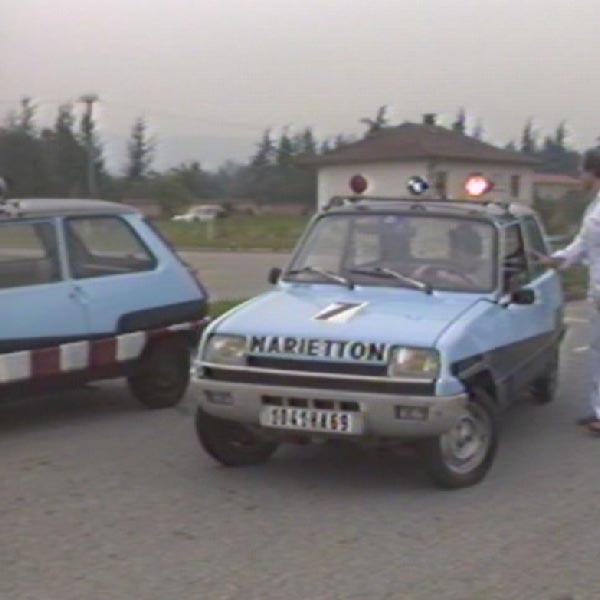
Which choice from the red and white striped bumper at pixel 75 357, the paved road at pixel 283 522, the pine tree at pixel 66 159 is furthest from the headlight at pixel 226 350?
the pine tree at pixel 66 159

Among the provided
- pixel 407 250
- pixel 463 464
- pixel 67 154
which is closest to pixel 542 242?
pixel 407 250

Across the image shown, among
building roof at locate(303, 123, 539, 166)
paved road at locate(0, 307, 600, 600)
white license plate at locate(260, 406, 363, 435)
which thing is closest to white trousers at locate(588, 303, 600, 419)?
paved road at locate(0, 307, 600, 600)

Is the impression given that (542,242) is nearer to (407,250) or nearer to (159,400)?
(407,250)

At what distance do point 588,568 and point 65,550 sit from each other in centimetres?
239

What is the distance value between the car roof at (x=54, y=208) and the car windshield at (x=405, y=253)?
1.64 metres

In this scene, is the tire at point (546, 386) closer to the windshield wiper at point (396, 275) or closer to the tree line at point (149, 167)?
the windshield wiper at point (396, 275)

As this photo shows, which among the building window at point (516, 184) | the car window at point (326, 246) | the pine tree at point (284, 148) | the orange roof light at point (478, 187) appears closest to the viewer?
the car window at point (326, 246)

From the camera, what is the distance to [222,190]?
307 ft

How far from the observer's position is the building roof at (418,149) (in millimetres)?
55688

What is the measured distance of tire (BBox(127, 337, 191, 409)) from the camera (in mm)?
8242

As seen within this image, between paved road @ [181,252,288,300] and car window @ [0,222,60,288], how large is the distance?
8234 mm

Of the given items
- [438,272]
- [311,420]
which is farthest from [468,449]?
[438,272]

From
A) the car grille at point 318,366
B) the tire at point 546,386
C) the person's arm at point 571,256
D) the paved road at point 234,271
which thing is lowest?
the paved road at point 234,271

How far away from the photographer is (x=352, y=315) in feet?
20.4
